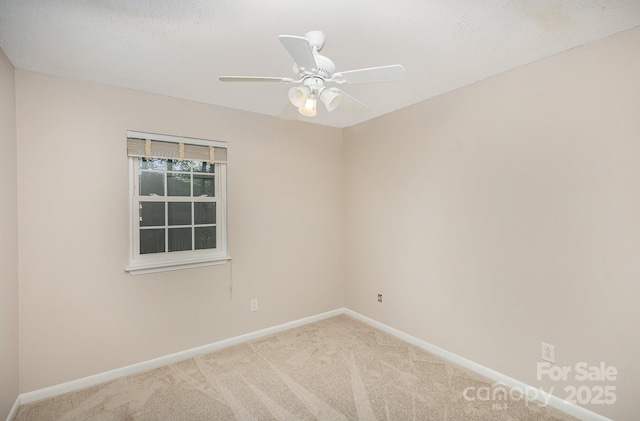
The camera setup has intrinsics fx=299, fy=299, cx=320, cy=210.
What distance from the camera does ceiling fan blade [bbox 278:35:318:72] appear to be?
4.00 feet

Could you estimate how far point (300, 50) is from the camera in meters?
1.32

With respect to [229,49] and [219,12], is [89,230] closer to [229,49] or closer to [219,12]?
[229,49]

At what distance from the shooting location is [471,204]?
261 centimetres

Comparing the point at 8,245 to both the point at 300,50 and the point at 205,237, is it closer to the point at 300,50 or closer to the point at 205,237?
the point at 205,237

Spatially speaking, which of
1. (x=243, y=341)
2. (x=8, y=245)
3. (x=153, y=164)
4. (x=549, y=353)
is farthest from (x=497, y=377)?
(x=8, y=245)

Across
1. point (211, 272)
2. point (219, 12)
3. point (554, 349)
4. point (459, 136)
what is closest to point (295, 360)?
point (211, 272)

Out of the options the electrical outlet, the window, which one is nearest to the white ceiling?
the window

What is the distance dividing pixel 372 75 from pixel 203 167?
2.09 m

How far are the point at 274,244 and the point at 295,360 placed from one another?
125 cm

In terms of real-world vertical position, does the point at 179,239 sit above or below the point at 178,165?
below

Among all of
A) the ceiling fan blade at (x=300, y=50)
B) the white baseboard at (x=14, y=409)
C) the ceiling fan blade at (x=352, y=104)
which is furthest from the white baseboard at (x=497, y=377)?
the white baseboard at (x=14, y=409)

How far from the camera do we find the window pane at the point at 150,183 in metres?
2.75

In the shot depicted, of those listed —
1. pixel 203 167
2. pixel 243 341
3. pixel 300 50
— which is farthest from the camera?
pixel 243 341

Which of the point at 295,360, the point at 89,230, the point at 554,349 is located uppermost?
the point at 89,230
